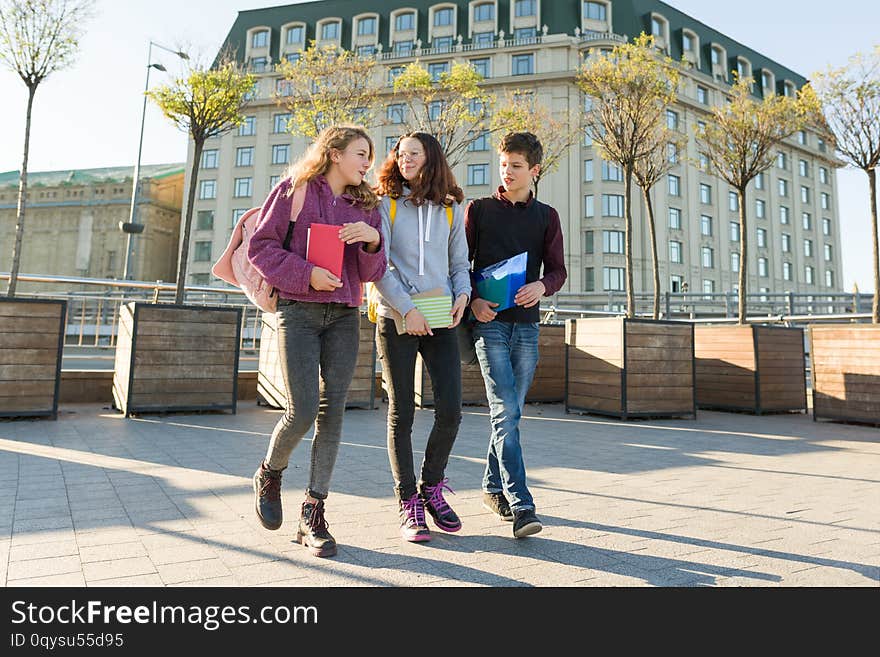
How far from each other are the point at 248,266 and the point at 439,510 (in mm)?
1414

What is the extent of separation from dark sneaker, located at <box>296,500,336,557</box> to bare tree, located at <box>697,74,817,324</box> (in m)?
9.19

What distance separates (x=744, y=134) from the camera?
1021 centimetres

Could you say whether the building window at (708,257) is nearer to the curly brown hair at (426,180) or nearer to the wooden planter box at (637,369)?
the wooden planter box at (637,369)

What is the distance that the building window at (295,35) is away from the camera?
43.0 m

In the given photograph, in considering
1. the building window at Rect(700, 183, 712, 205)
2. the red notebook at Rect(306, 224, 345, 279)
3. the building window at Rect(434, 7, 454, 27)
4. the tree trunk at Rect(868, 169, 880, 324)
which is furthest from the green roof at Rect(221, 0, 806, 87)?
the red notebook at Rect(306, 224, 345, 279)

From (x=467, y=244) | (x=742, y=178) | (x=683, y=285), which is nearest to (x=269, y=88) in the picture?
(x=683, y=285)

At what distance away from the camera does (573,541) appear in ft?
8.75

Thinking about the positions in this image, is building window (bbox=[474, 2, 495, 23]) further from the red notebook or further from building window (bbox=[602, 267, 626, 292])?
the red notebook

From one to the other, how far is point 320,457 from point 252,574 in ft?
1.87

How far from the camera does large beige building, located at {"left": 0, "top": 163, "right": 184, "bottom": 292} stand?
159 feet

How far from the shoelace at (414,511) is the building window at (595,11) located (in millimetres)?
42978

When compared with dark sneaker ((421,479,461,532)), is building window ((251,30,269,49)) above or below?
above

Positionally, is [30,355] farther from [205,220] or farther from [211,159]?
[211,159]
